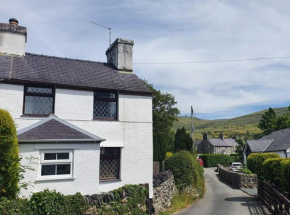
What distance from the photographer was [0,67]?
37.1 ft

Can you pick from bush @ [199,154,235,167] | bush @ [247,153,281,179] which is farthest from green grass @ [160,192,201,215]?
bush @ [199,154,235,167]

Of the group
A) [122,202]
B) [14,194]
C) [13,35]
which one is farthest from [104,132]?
[13,35]

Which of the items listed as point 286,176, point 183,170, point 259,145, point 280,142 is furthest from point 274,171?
point 259,145

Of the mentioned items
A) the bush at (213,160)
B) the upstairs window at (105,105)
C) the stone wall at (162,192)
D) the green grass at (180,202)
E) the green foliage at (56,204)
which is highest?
the upstairs window at (105,105)

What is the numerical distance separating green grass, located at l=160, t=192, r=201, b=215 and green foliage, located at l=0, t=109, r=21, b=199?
7.88 m

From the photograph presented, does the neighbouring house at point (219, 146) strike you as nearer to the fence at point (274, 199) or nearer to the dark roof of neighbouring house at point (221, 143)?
the dark roof of neighbouring house at point (221, 143)

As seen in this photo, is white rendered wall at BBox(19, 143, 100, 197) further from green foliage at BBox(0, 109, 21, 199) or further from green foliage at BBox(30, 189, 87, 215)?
A: green foliage at BBox(0, 109, 21, 199)

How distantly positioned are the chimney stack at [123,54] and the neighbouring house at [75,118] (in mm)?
57

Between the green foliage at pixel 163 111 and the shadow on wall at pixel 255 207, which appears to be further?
the green foliage at pixel 163 111

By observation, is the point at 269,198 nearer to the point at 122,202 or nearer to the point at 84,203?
the point at 122,202

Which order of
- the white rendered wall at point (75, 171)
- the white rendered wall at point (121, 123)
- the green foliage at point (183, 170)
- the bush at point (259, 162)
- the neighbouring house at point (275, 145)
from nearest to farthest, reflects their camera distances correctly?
1. the white rendered wall at point (75, 171)
2. the white rendered wall at point (121, 123)
3. the bush at point (259, 162)
4. the green foliage at point (183, 170)
5. the neighbouring house at point (275, 145)

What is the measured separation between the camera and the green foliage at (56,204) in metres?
8.18

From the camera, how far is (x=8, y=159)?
24.5 ft

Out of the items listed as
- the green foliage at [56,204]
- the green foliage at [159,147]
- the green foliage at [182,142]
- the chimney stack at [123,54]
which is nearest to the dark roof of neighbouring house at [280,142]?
the green foliage at [182,142]
